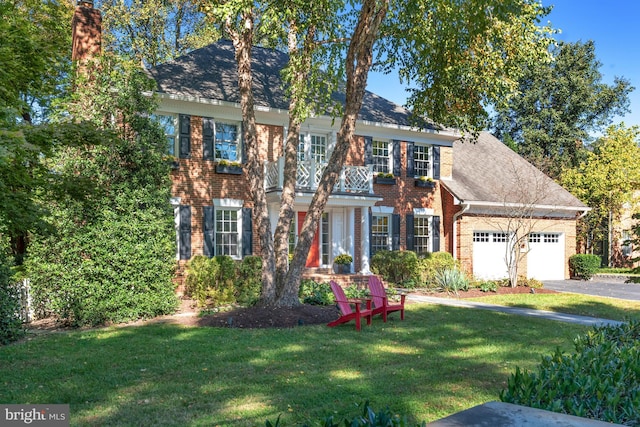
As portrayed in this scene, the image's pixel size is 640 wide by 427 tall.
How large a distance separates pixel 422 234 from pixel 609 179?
16.8 m

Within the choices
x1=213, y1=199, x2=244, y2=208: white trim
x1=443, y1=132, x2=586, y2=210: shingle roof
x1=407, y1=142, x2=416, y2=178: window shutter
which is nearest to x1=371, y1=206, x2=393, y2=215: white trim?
x1=407, y1=142, x2=416, y2=178: window shutter

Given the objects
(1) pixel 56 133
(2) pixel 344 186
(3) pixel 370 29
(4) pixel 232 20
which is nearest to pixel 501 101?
(3) pixel 370 29

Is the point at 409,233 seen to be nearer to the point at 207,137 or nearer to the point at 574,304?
the point at 574,304

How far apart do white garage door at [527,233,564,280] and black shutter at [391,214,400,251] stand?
7.02 meters

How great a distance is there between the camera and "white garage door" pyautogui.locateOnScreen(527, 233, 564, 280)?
24.0m

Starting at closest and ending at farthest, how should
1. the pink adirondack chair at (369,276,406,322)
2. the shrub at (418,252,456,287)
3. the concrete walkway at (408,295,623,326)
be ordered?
the pink adirondack chair at (369,276,406,322) → the concrete walkway at (408,295,623,326) → the shrub at (418,252,456,287)

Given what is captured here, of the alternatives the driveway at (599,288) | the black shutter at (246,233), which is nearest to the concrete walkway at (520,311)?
the black shutter at (246,233)

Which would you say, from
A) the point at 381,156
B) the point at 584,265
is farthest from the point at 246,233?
the point at 584,265

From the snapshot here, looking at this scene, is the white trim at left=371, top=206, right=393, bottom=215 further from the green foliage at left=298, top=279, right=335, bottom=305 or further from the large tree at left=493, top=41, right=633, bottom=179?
the large tree at left=493, top=41, right=633, bottom=179

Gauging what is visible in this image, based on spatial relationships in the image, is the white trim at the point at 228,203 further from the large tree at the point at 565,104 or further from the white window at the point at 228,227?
the large tree at the point at 565,104

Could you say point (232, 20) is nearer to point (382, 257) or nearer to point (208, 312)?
point (208, 312)

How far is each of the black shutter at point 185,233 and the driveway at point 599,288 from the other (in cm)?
1347

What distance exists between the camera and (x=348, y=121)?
1159 cm

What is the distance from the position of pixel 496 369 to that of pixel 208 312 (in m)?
7.10
